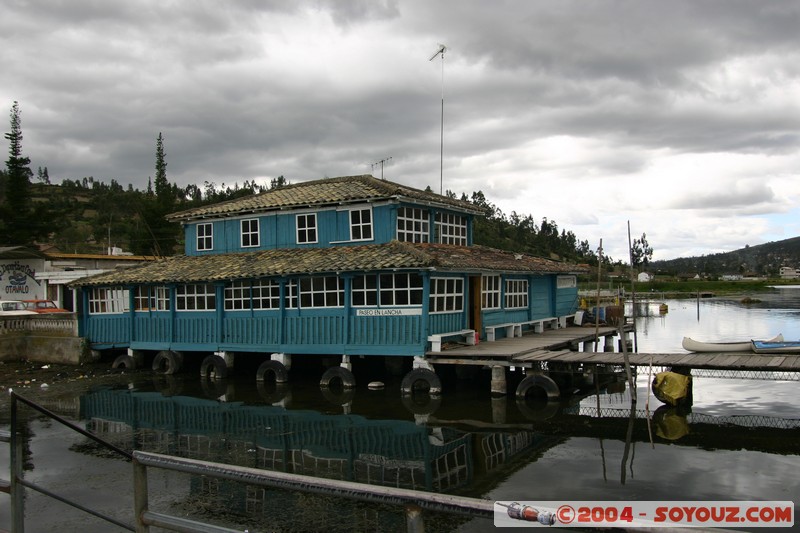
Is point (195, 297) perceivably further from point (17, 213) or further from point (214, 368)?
point (17, 213)

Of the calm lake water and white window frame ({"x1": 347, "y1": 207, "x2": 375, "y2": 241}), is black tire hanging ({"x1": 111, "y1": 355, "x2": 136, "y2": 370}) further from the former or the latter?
white window frame ({"x1": 347, "y1": 207, "x2": 375, "y2": 241})

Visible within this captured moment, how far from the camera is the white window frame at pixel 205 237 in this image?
31422 mm

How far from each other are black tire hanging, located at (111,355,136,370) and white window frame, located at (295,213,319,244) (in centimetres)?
967

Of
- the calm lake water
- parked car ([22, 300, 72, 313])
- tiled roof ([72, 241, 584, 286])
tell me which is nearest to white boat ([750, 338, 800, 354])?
the calm lake water

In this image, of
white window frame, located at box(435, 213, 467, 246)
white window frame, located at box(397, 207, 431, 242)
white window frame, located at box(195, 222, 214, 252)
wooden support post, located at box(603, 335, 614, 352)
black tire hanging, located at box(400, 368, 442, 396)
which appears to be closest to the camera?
black tire hanging, located at box(400, 368, 442, 396)

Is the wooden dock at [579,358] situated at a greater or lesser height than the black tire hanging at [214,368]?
greater

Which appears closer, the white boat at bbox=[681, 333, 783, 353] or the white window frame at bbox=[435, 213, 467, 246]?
the white boat at bbox=[681, 333, 783, 353]

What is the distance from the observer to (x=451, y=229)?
29.6 metres

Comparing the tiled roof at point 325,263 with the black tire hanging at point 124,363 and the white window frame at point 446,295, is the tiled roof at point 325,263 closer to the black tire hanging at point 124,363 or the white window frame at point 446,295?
the white window frame at point 446,295

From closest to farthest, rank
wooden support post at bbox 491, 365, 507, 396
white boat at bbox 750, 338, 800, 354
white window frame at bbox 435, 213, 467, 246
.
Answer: white boat at bbox 750, 338, 800, 354, wooden support post at bbox 491, 365, 507, 396, white window frame at bbox 435, 213, 467, 246

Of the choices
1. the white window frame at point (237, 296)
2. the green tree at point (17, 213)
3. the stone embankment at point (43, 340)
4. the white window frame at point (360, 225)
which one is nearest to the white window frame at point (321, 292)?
the white window frame at point (360, 225)

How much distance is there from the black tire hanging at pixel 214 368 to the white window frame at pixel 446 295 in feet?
32.1

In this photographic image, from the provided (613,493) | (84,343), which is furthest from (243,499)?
(84,343)

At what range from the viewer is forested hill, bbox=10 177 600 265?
59.1 meters
